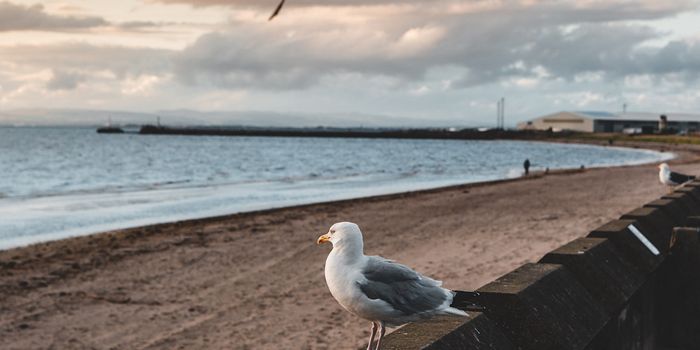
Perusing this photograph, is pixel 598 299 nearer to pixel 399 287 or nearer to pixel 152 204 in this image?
pixel 399 287

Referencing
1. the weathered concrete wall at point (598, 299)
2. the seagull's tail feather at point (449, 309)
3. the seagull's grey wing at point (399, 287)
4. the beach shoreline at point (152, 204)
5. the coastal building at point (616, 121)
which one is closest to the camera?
the weathered concrete wall at point (598, 299)

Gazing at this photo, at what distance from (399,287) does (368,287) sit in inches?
8.3

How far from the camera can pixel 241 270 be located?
15.9 meters

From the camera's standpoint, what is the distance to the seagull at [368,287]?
3.37m

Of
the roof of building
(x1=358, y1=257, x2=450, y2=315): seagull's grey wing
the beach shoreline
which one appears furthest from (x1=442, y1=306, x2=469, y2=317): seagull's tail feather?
the roof of building

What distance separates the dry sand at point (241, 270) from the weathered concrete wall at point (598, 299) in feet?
18.5

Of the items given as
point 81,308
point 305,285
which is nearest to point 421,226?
point 305,285

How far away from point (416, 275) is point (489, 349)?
108 cm

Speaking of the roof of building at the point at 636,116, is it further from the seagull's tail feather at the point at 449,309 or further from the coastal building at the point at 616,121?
the seagull's tail feather at the point at 449,309

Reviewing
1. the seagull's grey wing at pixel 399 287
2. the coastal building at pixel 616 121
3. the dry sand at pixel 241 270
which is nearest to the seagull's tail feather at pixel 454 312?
the seagull's grey wing at pixel 399 287

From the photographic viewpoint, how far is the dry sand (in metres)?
11.1

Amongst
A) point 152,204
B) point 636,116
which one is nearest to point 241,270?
point 152,204

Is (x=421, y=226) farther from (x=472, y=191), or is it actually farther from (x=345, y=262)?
(x=345, y=262)

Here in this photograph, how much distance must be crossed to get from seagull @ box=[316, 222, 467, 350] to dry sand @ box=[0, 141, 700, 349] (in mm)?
6634
